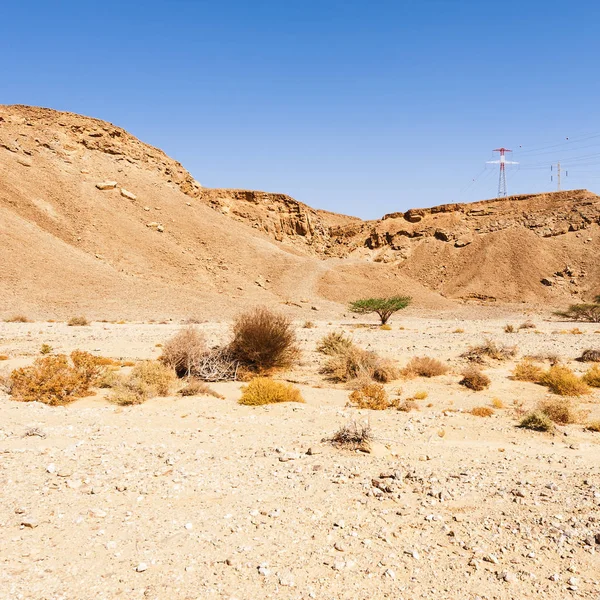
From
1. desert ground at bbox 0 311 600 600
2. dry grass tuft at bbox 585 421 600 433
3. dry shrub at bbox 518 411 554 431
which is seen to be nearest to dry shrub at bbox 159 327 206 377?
desert ground at bbox 0 311 600 600

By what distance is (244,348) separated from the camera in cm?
1204

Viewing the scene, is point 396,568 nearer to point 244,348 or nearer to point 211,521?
point 211,521

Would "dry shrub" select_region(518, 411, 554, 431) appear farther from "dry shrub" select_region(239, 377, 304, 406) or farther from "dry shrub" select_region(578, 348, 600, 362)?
"dry shrub" select_region(578, 348, 600, 362)

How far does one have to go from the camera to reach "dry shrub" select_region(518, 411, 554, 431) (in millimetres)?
7480

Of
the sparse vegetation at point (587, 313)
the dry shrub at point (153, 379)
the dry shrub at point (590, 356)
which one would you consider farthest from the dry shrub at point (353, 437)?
the sparse vegetation at point (587, 313)

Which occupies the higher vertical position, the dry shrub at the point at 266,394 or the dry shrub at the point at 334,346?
the dry shrub at the point at 334,346

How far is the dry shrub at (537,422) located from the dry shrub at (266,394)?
381cm

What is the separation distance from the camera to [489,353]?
13781 mm

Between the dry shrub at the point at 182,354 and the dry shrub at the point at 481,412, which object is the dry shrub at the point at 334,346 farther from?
the dry shrub at the point at 481,412

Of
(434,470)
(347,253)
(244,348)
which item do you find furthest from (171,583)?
(347,253)

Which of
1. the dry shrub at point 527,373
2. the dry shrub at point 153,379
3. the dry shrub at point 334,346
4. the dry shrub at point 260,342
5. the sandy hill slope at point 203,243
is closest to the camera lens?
the dry shrub at point 153,379

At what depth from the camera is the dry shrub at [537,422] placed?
7480mm

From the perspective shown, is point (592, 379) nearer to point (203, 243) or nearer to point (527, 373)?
point (527, 373)

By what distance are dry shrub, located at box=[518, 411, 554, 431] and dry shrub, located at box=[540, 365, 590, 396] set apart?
2993 millimetres
